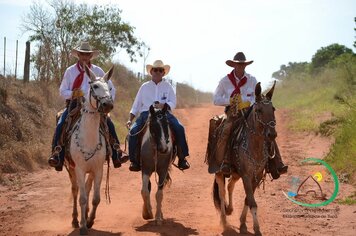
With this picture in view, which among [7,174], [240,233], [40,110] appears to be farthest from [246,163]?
[40,110]

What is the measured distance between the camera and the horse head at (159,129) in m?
8.78

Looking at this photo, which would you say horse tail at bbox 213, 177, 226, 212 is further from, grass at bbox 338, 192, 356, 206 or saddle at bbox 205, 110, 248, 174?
grass at bbox 338, 192, 356, 206

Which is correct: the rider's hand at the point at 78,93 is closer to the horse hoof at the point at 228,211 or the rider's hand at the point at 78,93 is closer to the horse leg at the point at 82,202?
the horse leg at the point at 82,202

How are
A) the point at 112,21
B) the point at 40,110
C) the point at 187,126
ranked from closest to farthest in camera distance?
the point at 40,110, the point at 187,126, the point at 112,21

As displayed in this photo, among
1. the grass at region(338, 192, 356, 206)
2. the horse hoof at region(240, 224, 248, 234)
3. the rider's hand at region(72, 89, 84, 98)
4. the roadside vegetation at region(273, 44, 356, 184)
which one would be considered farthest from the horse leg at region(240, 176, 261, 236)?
the roadside vegetation at region(273, 44, 356, 184)

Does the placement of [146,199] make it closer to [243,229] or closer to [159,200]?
[159,200]

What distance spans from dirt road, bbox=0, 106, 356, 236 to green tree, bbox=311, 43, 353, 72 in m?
38.8

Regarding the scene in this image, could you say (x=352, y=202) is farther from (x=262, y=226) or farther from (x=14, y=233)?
(x=14, y=233)

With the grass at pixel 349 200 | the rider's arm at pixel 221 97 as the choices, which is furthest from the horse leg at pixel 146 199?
the grass at pixel 349 200

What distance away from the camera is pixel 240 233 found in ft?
27.3

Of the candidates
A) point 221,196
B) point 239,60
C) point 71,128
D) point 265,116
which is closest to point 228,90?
point 239,60

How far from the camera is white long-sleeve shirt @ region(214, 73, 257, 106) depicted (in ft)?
30.1

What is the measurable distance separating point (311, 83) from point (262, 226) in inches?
1377

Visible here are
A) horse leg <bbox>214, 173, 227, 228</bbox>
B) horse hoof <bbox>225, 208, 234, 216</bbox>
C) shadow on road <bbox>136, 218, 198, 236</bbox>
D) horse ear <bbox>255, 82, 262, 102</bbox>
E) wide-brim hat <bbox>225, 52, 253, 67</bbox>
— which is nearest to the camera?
horse ear <bbox>255, 82, 262, 102</bbox>
